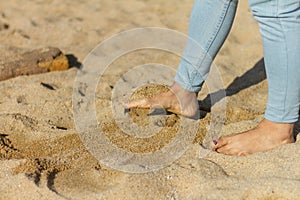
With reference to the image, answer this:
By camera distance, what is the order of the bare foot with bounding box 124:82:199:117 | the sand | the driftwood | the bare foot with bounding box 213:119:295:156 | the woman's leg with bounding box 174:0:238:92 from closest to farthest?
the sand, the bare foot with bounding box 213:119:295:156, the woman's leg with bounding box 174:0:238:92, the bare foot with bounding box 124:82:199:117, the driftwood

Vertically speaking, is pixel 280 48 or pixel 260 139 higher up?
pixel 280 48

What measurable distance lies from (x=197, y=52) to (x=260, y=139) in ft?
1.63

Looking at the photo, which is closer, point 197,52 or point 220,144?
point 220,144

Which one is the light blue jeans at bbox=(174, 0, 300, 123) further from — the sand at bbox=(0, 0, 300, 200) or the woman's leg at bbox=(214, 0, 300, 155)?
the sand at bbox=(0, 0, 300, 200)

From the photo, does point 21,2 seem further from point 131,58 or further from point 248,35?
point 248,35

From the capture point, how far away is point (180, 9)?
3955 millimetres

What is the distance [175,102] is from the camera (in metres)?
2.25

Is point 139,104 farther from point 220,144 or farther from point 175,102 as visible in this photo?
point 220,144

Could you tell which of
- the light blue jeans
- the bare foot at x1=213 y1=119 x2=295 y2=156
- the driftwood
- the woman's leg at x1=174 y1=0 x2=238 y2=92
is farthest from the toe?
the driftwood

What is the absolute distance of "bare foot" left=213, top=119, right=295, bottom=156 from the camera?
1.93 metres

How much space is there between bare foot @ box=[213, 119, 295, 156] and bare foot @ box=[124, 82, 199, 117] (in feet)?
1.01

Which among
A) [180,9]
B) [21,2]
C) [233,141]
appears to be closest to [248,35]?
[180,9]

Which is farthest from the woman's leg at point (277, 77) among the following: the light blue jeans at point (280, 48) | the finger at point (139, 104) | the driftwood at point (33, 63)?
the driftwood at point (33, 63)

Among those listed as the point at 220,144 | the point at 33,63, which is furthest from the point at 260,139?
the point at 33,63
